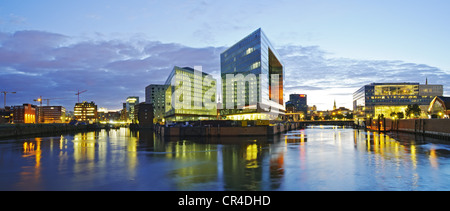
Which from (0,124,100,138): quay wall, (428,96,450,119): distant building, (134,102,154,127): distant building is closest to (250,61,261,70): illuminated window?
(428,96,450,119): distant building

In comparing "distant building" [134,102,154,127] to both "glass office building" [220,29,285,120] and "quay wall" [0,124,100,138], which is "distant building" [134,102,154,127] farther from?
"quay wall" [0,124,100,138]

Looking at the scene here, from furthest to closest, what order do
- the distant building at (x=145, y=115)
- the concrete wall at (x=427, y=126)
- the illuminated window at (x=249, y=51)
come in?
the distant building at (x=145, y=115)
the illuminated window at (x=249, y=51)
the concrete wall at (x=427, y=126)

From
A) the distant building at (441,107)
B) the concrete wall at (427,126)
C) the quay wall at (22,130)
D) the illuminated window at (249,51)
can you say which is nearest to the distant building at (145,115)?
the quay wall at (22,130)

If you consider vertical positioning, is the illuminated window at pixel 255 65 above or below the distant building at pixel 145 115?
above

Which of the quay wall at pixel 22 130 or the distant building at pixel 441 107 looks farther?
the distant building at pixel 441 107

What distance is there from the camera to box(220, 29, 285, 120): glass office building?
13250cm

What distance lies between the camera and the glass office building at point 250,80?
13250 cm

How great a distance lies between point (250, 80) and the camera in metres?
138

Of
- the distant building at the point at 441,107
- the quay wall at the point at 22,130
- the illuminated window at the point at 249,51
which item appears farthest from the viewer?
the illuminated window at the point at 249,51

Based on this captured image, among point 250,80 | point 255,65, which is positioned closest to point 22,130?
point 250,80

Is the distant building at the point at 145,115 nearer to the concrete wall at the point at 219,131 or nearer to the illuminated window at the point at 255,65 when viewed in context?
the illuminated window at the point at 255,65

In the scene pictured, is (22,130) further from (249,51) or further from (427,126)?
(427,126)
